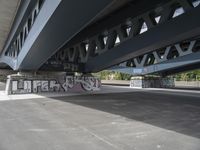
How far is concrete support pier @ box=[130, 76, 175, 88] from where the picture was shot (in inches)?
1563

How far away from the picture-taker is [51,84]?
2908cm

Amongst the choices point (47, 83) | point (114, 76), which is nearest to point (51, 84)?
point (47, 83)

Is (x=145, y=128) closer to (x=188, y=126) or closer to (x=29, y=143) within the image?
(x=188, y=126)

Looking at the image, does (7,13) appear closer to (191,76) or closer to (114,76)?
(191,76)

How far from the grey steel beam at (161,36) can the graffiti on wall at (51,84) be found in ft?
25.1

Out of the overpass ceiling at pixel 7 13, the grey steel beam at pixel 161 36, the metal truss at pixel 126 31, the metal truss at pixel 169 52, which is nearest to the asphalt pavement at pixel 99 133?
the grey steel beam at pixel 161 36

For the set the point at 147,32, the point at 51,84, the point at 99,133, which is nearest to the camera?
the point at 99,133

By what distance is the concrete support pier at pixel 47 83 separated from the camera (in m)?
26.2

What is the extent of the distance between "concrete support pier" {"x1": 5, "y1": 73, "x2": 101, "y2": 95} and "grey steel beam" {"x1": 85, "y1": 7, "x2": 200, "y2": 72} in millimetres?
7685

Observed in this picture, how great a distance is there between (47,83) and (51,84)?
0.51m

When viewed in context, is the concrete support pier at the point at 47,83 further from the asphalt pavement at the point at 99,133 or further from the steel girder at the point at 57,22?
the asphalt pavement at the point at 99,133

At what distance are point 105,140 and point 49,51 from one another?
43.2ft

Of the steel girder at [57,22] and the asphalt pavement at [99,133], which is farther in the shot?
the steel girder at [57,22]

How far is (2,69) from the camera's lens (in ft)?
198
